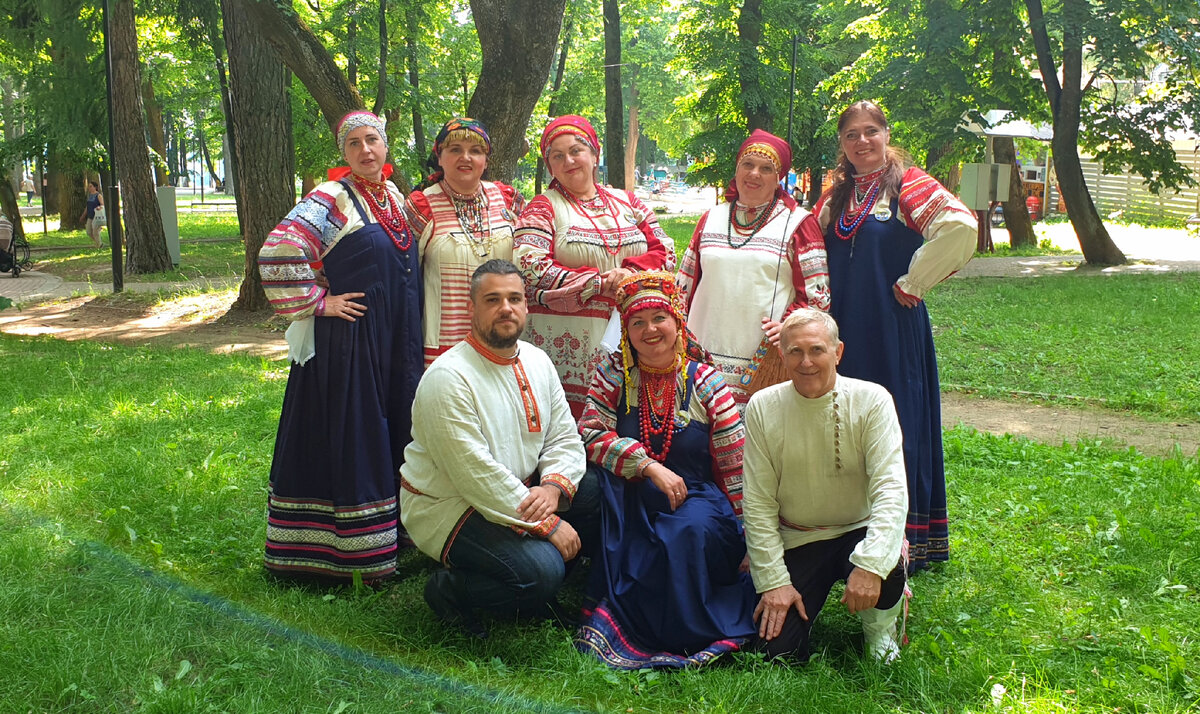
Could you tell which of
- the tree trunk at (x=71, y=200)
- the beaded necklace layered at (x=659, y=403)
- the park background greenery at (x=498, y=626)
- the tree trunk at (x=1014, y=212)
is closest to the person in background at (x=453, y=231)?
the beaded necklace layered at (x=659, y=403)

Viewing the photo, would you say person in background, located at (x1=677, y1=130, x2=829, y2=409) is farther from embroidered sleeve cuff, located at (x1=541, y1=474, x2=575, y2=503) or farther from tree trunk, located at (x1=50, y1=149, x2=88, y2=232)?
tree trunk, located at (x1=50, y1=149, x2=88, y2=232)

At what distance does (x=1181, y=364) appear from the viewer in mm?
8250

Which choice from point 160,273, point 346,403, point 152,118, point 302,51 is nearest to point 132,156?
point 160,273

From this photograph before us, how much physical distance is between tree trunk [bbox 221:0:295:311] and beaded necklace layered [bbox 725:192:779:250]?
744 centimetres

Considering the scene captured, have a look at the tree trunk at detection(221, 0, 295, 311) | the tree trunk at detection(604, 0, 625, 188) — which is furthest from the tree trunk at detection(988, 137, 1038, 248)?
the tree trunk at detection(221, 0, 295, 311)

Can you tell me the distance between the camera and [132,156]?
14.2m

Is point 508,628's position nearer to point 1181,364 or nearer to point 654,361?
point 654,361

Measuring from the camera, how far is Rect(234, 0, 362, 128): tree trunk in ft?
28.1

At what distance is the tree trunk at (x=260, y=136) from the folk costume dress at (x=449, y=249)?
22.7 feet

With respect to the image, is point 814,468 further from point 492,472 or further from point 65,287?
point 65,287

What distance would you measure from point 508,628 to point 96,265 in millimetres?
15643

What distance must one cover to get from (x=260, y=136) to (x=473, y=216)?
23.8 feet

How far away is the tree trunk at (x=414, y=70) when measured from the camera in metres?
13.7

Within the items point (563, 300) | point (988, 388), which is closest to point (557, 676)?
point (563, 300)
